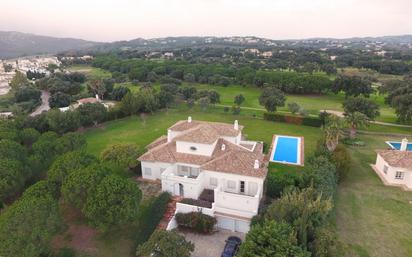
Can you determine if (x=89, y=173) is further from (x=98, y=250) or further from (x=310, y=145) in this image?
(x=310, y=145)

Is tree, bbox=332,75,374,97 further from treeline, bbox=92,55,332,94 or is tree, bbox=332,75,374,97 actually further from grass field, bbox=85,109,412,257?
grass field, bbox=85,109,412,257

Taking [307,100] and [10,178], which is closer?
[10,178]

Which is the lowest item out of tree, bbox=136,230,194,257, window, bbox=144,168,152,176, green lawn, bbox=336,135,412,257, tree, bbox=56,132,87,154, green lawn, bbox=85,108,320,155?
green lawn, bbox=336,135,412,257

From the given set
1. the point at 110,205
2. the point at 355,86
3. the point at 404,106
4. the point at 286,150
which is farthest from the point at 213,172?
the point at 355,86

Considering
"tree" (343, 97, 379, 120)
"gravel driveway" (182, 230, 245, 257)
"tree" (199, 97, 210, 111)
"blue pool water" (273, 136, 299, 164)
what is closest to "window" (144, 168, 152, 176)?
"gravel driveway" (182, 230, 245, 257)

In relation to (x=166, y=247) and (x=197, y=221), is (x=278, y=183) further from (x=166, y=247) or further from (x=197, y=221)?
(x=166, y=247)

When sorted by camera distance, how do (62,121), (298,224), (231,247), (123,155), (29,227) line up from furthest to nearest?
(62,121), (123,155), (231,247), (298,224), (29,227)
